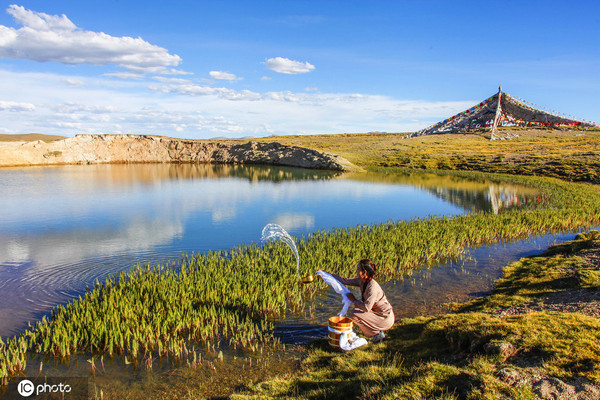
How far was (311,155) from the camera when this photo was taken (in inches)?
2042

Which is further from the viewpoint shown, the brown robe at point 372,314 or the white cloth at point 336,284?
the white cloth at point 336,284

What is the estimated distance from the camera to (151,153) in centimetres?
6575

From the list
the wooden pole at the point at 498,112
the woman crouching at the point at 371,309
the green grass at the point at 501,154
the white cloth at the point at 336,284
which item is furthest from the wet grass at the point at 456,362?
the wooden pole at the point at 498,112

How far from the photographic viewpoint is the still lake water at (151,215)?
10836 millimetres

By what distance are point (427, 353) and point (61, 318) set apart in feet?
19.7

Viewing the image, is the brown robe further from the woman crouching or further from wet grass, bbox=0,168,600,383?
wet grass, bbox=0,168,600,383

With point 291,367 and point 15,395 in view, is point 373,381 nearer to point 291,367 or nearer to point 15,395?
point 291,367

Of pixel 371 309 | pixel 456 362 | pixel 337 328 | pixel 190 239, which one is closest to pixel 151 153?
pixel 190 239

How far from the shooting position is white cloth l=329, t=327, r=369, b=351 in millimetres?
6492

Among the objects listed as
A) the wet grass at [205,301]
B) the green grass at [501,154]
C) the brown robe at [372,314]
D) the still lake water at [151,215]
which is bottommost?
the still lake water at [151,215]

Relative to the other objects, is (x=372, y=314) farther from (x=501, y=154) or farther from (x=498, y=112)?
(x=498, y=112)

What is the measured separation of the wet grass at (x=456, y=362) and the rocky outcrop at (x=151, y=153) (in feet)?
135

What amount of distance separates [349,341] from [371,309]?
0.69 meters

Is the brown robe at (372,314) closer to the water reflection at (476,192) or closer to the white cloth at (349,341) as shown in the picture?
the white cloth at (349,341)
